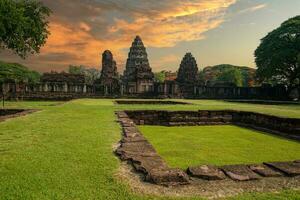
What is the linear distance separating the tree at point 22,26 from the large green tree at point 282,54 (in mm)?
25211

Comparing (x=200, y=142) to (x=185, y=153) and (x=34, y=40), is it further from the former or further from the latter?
(x=34, y=40)

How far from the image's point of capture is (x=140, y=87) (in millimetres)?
35750

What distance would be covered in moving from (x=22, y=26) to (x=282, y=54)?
26.8m

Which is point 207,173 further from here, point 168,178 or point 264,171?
point 264,171

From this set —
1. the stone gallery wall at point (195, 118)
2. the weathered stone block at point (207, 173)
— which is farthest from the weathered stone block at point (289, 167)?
the stone gallery wall at point (195, 118)

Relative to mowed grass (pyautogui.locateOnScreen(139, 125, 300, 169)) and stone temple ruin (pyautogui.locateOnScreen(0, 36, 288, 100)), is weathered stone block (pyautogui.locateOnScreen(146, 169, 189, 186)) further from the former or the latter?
stone temple ruin (pyautogui.locateOnScreen(0, 36, 288, 100))

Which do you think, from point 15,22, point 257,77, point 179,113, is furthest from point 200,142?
point 257,77

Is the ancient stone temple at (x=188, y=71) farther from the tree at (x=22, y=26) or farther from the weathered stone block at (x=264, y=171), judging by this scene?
the weathered stone block at (x=264, y=171)

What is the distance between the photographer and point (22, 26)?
15.4 m

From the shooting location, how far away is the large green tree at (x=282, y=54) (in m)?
31.7

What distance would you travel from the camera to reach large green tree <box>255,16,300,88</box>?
31672 mm

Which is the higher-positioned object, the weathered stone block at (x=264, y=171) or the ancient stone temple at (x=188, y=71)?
the ancient stone temple at (x=188, y=71)

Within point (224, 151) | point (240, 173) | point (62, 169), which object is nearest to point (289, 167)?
point (240, 173)

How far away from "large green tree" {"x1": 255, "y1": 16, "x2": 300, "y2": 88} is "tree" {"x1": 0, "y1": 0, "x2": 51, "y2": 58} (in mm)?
25211
